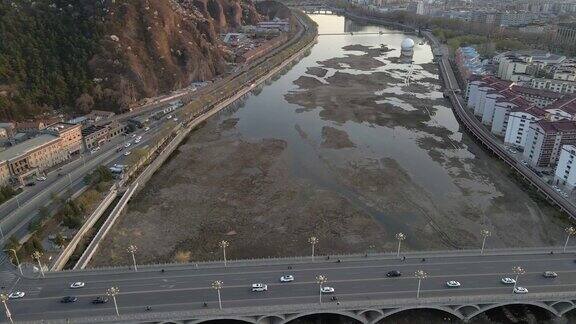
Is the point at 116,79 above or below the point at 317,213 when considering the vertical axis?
above

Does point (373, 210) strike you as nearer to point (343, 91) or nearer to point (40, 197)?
point (40, 197)

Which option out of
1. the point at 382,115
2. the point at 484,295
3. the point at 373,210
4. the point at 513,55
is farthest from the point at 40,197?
the point at 513,55

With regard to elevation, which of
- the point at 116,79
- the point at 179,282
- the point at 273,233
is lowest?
the point at 273,233

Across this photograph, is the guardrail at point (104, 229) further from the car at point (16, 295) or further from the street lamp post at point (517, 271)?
the street lamp post at point (517, 271)

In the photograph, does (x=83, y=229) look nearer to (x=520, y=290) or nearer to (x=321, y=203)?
(x=321, y=203)

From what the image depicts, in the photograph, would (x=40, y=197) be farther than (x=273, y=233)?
Yes

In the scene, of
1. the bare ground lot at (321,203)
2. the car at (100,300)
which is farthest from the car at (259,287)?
the car at (100,300)

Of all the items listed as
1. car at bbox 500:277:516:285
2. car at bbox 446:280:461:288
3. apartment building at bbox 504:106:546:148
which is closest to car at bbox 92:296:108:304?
car at bbox 446:280:461:288
